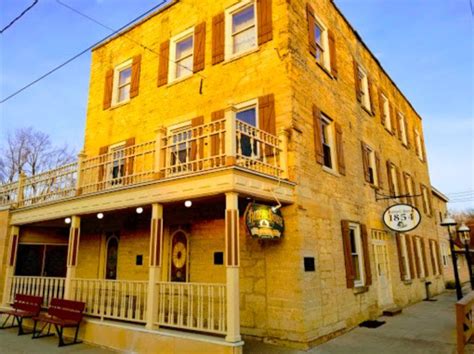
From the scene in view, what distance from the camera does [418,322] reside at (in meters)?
10.2

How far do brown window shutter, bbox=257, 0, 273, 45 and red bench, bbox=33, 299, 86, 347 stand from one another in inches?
334

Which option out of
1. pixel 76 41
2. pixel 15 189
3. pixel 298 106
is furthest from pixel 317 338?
pixel 15 189

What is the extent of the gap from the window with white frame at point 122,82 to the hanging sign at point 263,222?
885 cm

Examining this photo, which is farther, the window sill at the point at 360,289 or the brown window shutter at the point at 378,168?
the brown window shutter at the point at 378,168

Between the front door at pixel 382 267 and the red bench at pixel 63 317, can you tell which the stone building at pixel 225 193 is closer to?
the front door at pixel 382 267

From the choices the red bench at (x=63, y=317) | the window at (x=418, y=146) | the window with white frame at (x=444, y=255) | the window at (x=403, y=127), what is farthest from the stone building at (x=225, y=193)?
the window with white frame at (x=444, y=255)

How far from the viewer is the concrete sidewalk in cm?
714

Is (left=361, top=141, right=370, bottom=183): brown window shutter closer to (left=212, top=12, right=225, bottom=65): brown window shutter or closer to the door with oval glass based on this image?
(left=212, top=12, right=225, bottom=65): brown window shutter

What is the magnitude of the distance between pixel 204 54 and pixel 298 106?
158 inches

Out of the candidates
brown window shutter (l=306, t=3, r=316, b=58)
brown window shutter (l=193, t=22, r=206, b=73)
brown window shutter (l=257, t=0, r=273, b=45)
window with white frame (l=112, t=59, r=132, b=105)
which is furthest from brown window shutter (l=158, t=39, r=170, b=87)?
brown window shutter (l=306, t=3, r=316, b=58)

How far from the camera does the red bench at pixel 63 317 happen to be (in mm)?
7980

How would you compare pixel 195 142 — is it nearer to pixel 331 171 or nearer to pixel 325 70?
pixel 331 171

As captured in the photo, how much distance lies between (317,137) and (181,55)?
19.5 feet

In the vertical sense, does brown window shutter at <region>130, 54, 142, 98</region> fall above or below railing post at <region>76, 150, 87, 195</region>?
above
